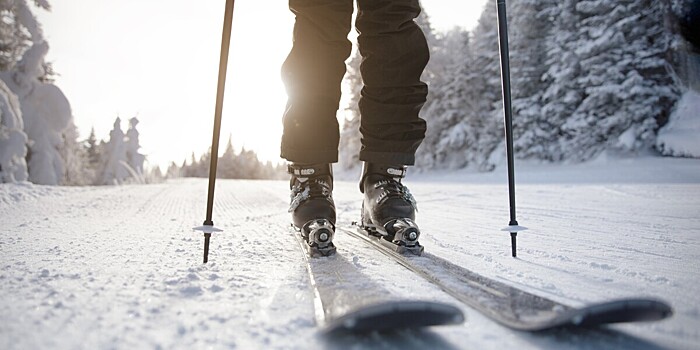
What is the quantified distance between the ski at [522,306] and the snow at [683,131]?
9.40m

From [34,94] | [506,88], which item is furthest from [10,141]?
[506,88]

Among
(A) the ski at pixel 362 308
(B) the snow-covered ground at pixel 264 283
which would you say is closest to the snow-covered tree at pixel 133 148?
(B) the snow-covered ground at pixel 264 283

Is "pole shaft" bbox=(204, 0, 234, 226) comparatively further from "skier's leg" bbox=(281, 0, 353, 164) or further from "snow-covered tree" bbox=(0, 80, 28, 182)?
"snow-covered tree" bbox=(0, 80, 28, 182)

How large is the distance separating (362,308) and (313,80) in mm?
1051

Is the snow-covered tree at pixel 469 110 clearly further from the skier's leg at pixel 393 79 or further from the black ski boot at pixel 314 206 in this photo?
the black ski boot at pixel 314 206

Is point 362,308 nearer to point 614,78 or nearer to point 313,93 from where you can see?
point 313,93

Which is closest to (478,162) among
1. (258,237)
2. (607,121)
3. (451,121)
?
(451,121)

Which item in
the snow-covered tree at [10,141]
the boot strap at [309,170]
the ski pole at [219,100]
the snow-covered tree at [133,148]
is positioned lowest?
the boot strap at [309,170]

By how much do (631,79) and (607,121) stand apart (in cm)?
116

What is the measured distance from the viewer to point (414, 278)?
835 mm

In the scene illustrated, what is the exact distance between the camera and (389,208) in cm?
128

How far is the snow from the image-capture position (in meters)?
8.03

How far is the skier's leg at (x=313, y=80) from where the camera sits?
4.44 ft

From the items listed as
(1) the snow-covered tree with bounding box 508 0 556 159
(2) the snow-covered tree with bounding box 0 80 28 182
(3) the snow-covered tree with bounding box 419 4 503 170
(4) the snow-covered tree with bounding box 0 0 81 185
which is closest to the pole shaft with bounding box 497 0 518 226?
(2) the snow-covered tree with bounding box 0 80 28 182
